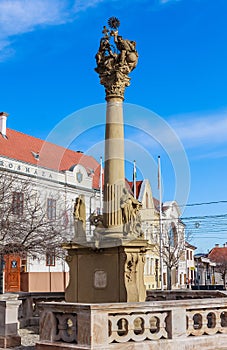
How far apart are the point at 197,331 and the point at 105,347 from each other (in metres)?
2.06

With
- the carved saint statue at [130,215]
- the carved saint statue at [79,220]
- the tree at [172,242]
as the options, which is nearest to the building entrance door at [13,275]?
the tree at [172,242]

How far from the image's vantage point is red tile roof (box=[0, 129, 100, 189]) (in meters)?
34.8

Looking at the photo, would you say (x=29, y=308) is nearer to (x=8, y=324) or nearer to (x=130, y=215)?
(x=8, y=324)

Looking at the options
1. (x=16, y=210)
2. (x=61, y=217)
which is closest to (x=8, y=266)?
(x=61, y=217)

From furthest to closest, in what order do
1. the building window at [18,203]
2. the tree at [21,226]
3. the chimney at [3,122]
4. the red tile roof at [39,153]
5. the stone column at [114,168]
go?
the chimney at [3,122] → the red tile roof at [39,153] → the building window at [18,203] → the tree at [21,226] → the stone column at [114,168]

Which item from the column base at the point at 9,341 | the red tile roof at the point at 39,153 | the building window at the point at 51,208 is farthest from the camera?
the red tile roof at the point at 39,153

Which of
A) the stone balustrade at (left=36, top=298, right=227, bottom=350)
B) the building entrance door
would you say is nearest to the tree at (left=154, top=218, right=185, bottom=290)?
the building entrance door

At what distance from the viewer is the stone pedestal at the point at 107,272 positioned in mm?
13445

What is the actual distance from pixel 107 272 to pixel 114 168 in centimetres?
286

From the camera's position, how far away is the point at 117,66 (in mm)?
15180

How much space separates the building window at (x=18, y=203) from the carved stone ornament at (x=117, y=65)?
35.4 ft

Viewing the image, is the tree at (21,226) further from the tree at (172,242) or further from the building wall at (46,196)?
the tree at (172,242)

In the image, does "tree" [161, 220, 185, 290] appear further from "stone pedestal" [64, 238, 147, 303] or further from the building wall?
"stone pedestal" [64, 238, 147, 303]

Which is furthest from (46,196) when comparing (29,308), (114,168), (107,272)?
(107,272)
